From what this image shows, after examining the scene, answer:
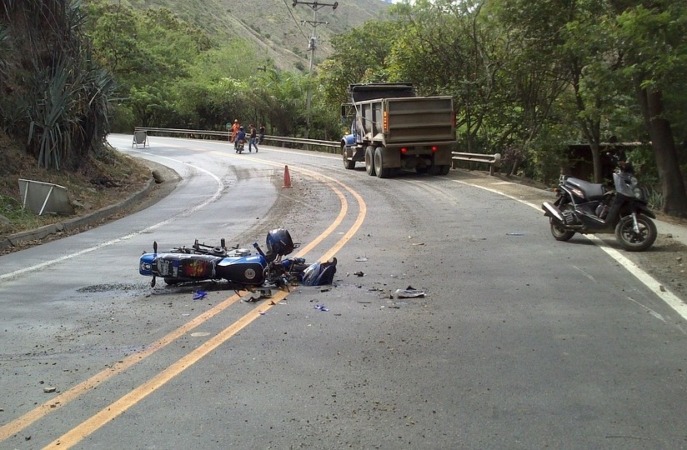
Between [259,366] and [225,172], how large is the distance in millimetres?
22764

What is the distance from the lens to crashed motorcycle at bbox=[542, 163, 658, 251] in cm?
967

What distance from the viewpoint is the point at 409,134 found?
70.3ft

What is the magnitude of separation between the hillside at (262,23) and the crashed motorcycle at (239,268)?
101356 mm

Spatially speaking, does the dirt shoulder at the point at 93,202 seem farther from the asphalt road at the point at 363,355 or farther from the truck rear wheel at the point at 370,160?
the truck rear wheel at the point at 370,160

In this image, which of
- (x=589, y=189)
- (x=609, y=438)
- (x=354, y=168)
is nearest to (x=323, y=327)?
(x=609, y=438)

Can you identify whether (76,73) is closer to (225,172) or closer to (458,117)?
(225,172)

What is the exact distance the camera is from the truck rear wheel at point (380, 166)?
22.0 meters

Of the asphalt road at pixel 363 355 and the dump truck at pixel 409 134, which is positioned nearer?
the asphalt road at pixel 363 355

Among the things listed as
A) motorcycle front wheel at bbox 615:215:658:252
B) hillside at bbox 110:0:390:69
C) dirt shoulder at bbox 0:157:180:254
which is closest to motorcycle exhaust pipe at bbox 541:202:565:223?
motorcycle front wheel at bbox 615:215:658:252

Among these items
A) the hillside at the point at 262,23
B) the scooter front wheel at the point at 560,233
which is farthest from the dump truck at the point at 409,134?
→ the hillside at the point at 262,23

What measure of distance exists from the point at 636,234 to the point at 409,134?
12319mm

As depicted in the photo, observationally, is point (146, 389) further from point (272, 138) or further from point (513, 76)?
point (272, 138)

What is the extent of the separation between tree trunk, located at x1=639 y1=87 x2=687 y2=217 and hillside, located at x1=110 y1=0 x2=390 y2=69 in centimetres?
9417

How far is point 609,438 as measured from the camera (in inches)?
155
